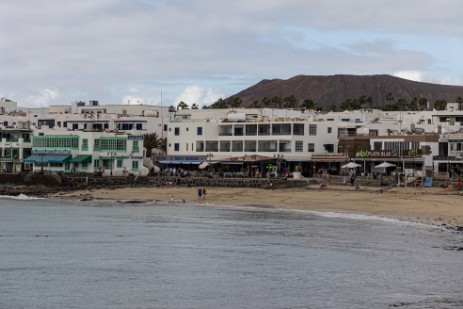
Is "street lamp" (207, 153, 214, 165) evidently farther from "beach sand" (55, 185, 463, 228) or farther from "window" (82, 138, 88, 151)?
"window" (82, 138, 88, 151)

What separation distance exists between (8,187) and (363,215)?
53.5 metres

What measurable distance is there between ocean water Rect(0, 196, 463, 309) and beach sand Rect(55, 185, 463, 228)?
3648 mm

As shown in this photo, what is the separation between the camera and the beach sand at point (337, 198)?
65731mm

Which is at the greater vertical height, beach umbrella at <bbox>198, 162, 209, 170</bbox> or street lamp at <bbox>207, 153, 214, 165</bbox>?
street lamp at <bbox>207, 153, 214, 165</bbox>

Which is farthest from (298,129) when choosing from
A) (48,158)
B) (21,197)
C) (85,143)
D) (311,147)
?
(21,197)

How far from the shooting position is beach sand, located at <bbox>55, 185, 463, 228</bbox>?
6573cm

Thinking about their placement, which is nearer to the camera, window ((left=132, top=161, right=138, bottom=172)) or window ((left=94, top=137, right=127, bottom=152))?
window ((left=94, top=137, right=127, bottom=152))

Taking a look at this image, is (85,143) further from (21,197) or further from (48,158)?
(21,197)

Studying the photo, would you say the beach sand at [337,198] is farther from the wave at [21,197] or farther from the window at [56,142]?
the window at [56,142]

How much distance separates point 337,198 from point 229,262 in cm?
3523

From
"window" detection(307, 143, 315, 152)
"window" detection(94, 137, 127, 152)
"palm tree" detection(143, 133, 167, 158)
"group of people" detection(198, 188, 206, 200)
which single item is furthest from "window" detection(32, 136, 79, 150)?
"window" detection(307, 143, 315, 152)

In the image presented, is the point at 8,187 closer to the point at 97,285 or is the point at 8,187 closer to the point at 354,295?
the point at 97,285

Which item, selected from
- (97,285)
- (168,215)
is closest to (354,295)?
(97,285)

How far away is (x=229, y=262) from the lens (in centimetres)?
4369
